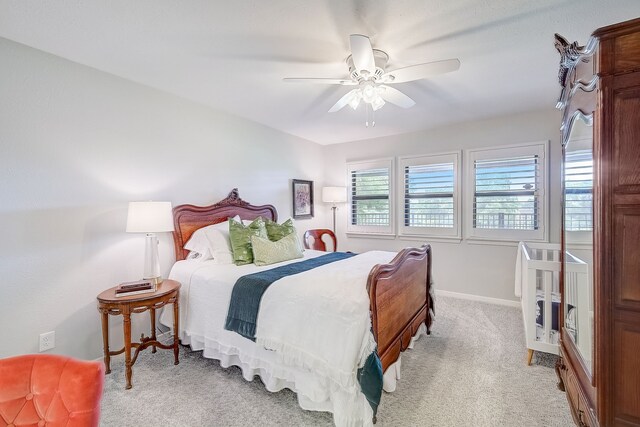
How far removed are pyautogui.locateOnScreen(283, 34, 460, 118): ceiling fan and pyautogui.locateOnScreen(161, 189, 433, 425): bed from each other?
1.32 meters

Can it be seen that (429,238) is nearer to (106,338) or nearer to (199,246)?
(199,246)

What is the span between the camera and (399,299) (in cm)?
223

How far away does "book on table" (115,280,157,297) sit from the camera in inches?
89.5

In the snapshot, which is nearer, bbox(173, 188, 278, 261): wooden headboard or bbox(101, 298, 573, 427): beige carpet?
bbox(101, 298, 573, 427): beige carpet

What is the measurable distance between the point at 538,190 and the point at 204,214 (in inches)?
161

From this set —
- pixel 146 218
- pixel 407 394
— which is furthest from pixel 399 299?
pixel 146 218

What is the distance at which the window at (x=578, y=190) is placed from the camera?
1329 mm

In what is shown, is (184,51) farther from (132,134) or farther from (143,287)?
(143,287)

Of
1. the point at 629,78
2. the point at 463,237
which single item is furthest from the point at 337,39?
the point at 463,237

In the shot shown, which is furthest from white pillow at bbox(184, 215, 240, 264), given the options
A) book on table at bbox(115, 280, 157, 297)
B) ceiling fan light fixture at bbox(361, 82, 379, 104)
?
ceiling fan light fixture at bbox(361, 82, 379, 104)

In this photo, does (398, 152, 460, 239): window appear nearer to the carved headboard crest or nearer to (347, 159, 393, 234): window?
(347, 159, 393, 234): window

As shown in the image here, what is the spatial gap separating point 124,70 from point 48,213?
1335mm

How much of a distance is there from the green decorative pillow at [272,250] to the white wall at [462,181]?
7.27 ft

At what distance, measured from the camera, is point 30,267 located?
A: 2129 millimetres
